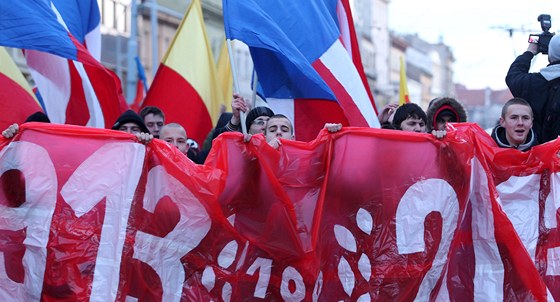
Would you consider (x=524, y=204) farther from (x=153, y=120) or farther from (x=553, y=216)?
(x=153, y=120)

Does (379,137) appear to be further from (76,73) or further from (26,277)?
(76,73)

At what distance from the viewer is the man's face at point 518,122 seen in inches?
256

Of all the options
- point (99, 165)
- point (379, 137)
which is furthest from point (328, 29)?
point (99, 165)

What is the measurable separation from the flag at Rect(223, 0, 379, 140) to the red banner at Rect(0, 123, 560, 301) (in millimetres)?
1304

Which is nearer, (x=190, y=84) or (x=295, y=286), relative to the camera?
(x=295, y=286)

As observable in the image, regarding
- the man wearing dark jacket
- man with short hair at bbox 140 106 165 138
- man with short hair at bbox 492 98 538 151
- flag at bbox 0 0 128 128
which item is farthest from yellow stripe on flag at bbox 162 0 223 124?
man with short hair at bbox 492 98 538 151

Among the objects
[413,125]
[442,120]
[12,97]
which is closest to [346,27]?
[442,120]

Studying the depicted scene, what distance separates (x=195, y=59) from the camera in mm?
11758

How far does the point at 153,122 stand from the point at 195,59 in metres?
3.22

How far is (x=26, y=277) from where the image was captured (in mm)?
5777

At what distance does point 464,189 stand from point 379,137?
53cm

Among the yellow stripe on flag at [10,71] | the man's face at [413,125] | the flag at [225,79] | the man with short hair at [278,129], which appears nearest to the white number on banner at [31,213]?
the man with short hair at [278,129]

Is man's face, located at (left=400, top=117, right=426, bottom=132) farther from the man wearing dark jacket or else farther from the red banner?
the red banner

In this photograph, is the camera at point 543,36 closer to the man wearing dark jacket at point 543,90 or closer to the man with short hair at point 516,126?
the man wearing dark jacket at point 543,90
